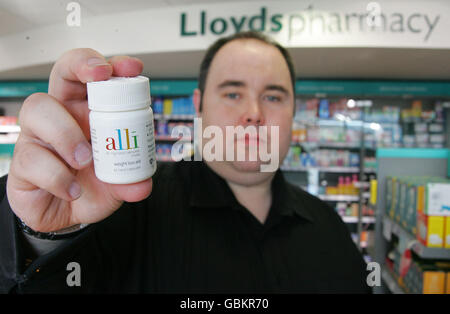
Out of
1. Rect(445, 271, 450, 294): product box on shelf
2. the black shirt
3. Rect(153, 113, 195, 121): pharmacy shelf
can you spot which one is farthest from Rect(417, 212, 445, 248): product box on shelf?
Rect(153, 113, 195, 121): pharmacy shelf

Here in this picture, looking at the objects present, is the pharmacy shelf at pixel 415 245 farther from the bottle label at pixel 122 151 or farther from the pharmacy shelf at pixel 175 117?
the pharmacy shelf at pixel 175 117

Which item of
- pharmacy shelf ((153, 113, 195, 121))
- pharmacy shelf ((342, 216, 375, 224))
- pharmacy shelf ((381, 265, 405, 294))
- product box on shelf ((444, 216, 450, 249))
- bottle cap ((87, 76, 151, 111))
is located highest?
pharmacy shelf ((153, 113, 195, 121))

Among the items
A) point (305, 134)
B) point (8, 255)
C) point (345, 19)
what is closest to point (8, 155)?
point (8, 255)

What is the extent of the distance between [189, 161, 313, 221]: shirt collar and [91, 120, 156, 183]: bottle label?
1.72 feet

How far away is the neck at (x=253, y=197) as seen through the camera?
1.13m

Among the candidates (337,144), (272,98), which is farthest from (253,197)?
(337,144)

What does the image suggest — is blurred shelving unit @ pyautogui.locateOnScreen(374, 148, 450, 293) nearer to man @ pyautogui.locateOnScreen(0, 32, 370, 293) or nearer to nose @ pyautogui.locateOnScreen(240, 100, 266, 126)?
man @ pyautogui.locateOnScreen(0, 32, 370, 293)

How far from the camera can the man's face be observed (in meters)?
0.98

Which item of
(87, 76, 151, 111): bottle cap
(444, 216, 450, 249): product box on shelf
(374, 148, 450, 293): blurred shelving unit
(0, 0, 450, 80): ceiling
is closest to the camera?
(87, 76, 151, 111): bottle cap

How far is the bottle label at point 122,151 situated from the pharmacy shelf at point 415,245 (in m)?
1.56

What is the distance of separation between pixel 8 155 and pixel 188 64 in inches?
Result: 99.4

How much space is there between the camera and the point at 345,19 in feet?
7.80

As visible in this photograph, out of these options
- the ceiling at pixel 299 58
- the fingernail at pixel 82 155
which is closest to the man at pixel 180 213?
the fingernail at pixel 82 155

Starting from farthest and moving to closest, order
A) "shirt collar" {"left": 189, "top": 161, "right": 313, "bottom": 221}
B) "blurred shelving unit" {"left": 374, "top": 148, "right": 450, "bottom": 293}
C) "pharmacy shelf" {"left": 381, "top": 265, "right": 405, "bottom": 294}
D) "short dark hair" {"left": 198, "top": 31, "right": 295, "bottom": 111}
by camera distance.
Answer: "blurred shelving unit" {"left": 374, "top": 148, "right": 450, "bottom": 293}, "pharmacy shelf" {"left": 381, "top": 265, "right": 405, "bottom": 294}, "short dark hair" {"left": 198, "top": 31, "right": 295, "bottom": 111}, "shirt collar" {"left": 189, "top": 161, "right": 313, "bottom": 221}
